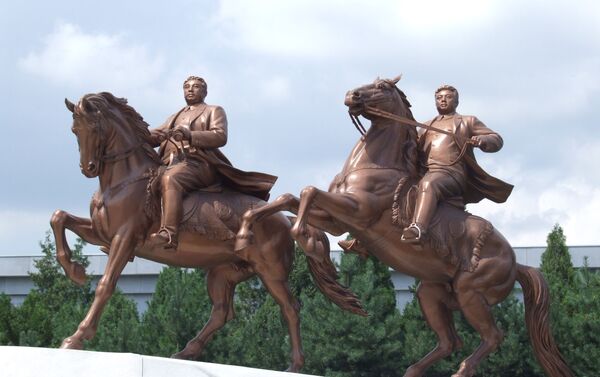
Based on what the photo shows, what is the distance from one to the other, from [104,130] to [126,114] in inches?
14.7

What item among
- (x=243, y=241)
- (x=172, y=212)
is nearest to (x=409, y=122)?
(x=243, y=241)

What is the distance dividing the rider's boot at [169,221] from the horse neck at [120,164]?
0.43 meters

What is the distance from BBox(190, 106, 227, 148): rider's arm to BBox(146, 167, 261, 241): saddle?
46 cm

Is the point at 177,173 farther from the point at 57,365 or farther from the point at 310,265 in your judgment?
the point at 57,365

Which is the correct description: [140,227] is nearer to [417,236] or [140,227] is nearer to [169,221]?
[169,221]

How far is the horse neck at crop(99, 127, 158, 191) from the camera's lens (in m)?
12.6

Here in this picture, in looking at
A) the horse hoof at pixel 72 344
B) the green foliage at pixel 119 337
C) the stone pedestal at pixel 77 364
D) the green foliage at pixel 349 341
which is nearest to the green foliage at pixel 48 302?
the green foliage at pixel 119 337

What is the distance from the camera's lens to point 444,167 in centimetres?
1278

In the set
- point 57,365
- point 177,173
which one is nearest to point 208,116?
point 177,173

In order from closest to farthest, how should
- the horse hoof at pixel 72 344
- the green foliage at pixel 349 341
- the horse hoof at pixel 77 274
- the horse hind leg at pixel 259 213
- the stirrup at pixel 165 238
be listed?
1. the horse hoof at pixel 72 344
2. the horse hind leg at pixel 259 213
3. the stirrup at pixel 165 238
4. the horse hoof at pixel 77 274
5. the green foliage at pixel 349 341

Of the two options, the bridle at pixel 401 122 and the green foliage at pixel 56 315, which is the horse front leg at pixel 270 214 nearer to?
the bridle at pixel 401 122

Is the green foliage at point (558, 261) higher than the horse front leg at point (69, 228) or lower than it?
higher

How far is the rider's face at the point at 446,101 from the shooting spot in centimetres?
1327

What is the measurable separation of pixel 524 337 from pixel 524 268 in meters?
7.36
